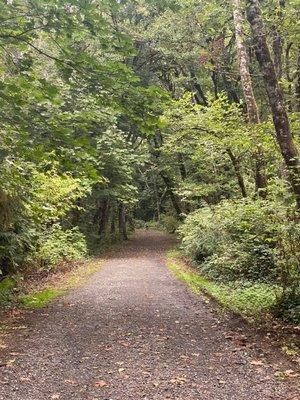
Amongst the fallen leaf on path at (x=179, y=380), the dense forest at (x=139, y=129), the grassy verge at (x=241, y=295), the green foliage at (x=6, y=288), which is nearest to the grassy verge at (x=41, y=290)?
the green foliage at (x=6, y=288)

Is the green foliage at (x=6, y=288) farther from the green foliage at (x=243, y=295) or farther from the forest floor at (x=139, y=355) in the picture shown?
the green foliage at (x=243, y=295)

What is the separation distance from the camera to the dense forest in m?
7.31

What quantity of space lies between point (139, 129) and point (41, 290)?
6031 millimetres

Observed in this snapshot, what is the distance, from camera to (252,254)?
11.7 metres

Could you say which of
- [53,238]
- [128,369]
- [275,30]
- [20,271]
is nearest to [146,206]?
[53,238]

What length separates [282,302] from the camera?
7.97m

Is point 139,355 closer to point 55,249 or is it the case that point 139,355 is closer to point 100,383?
point 100,383

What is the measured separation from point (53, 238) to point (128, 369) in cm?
1144

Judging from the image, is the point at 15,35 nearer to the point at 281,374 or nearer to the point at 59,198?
the point at 281,374

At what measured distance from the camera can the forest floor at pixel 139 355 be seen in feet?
16.7

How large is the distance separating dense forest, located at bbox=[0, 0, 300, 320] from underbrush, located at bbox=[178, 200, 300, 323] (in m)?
0.04

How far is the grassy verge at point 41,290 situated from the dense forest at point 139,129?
0.78m

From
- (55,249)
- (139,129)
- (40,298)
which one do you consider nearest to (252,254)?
(139,129)

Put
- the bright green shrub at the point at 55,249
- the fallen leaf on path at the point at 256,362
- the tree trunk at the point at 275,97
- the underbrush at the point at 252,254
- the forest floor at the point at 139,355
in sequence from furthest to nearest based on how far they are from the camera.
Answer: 1. the bright green shrub at the point at 55,249
2. the tree trunk at the point at 275,97
3. the underbrush at the point at 252,254
4. the fallen leaf on path at the point at 256,362
5. the forest floor at the point at 139,355
